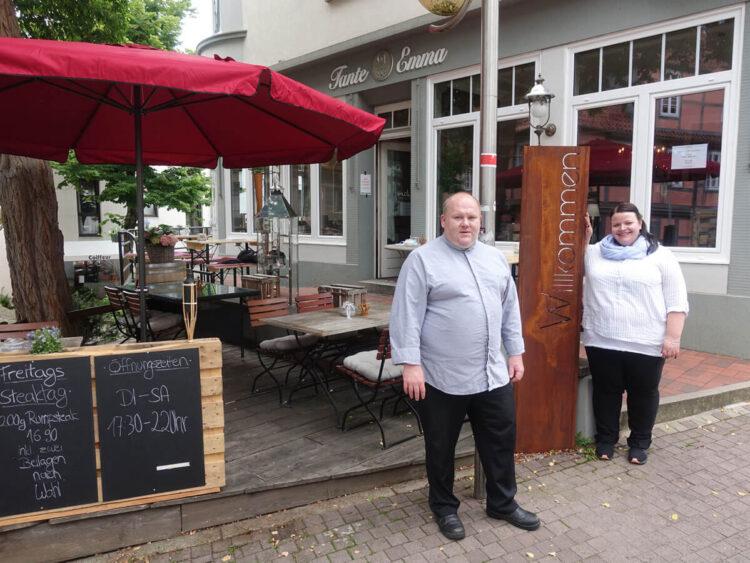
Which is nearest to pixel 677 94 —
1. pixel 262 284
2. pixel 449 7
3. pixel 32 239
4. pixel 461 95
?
pixel 461 95

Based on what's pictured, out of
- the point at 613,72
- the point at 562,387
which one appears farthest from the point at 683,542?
the point at 613,72

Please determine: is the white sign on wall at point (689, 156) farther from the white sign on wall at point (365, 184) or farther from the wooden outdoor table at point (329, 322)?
the white sign on wall at point (365, 184)

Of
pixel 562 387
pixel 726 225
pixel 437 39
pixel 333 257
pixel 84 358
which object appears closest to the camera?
pixel 84 358

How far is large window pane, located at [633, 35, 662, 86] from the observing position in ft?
A: 21.7

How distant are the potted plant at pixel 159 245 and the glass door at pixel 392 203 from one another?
3.93 m

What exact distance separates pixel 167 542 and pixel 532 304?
267 centimetres

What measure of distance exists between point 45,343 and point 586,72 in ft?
22.4

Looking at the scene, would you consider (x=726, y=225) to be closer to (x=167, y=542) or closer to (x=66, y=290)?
(x=167, y=542)

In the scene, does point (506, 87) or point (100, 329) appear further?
point (506, 87)

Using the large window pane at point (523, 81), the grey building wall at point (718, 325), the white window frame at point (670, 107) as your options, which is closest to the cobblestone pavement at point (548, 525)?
the grey building wall at point (718, 325)

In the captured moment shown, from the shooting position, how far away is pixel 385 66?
9.52 meters

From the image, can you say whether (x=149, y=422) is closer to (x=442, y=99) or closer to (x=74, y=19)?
(x=74, y=19)

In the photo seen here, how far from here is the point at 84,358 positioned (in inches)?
115

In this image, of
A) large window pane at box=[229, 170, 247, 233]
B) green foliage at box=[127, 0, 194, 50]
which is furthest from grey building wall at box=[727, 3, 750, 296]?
green foliage at box=[127, 0, 194, 50]
